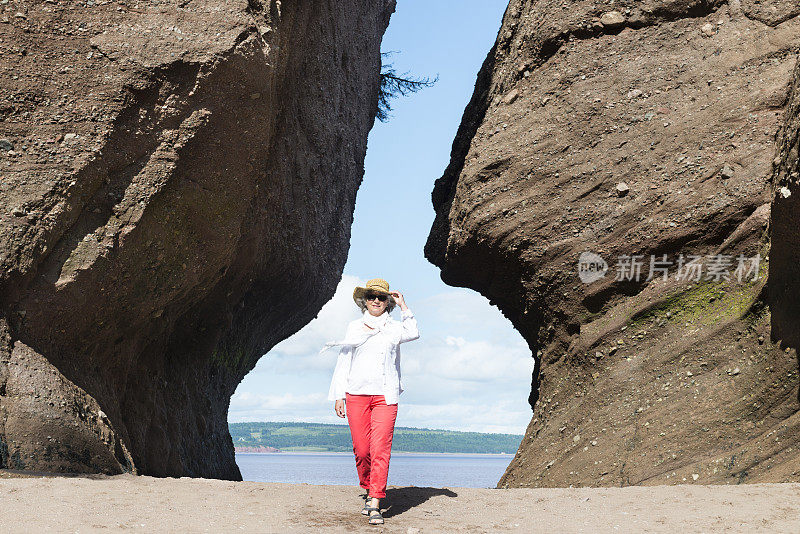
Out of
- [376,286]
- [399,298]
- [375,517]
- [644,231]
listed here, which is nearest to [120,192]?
[376,286]

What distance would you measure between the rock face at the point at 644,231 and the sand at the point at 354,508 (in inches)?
70.4

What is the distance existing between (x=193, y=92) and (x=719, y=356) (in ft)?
21.4

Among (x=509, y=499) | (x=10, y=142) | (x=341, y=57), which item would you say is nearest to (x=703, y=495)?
(x=509, y=499)

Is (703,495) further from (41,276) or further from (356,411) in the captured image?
(41,276)

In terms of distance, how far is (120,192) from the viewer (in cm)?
750

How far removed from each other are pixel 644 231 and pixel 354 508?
539 centimetres

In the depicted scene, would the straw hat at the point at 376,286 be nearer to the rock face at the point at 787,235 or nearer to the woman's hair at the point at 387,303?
the woman's hair at the point at 387,303

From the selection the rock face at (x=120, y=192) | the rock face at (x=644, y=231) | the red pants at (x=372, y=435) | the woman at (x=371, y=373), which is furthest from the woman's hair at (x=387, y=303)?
the rock face at (x=644, y=231)

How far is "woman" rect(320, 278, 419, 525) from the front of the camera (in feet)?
17.6

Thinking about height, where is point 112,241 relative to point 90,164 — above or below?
below

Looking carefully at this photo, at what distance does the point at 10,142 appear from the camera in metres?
7.07

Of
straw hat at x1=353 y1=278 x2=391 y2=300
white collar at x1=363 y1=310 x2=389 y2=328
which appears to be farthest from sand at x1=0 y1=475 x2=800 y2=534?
straw hat at x1=353 y1=278 x2=391 y2=300

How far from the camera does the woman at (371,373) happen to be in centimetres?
538

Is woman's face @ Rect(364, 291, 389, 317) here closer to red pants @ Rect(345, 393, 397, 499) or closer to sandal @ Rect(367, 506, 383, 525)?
red pants @ Rect(345, 393, 397, 499)
